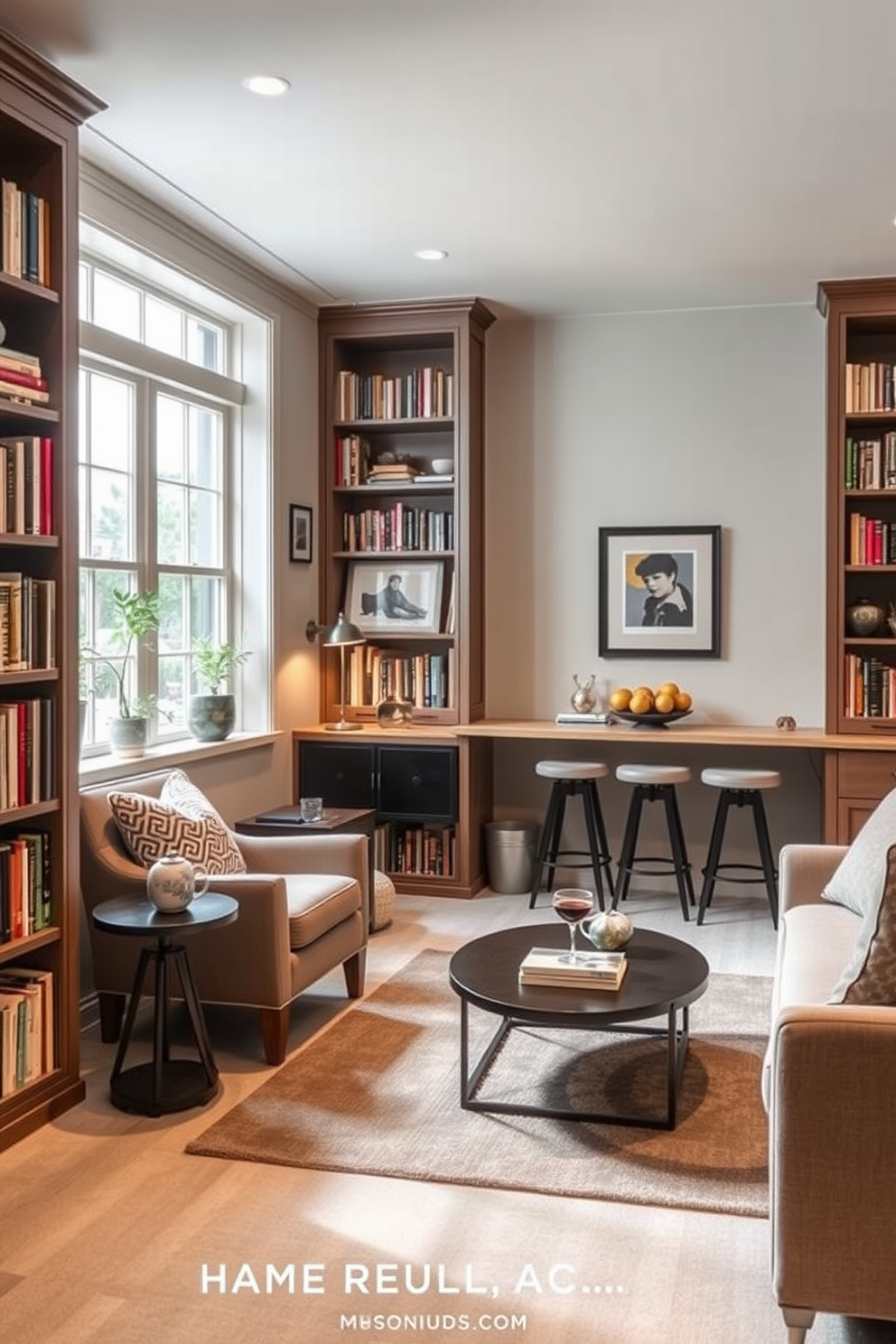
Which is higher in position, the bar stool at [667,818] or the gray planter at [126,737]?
the gray planter at [126,737]

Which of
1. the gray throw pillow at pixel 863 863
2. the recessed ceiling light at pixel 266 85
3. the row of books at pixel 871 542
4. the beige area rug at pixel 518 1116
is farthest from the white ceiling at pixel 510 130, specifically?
the beige area rug at pixel 518 1116

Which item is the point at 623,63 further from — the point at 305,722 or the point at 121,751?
the point at 305,722

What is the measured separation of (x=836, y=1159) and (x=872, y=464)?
3852mm

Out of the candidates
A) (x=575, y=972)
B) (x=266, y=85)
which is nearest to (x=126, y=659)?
(x=266, y=85)

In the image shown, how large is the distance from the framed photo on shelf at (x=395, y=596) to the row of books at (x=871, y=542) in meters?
1.91

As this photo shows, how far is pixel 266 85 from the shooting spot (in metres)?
3.31

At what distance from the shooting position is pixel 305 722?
5770 mm

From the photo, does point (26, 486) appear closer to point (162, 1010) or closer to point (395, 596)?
point (162, 1010)

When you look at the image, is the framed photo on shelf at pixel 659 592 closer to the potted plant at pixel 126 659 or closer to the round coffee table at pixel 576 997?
the potted plant at pixel 126 659

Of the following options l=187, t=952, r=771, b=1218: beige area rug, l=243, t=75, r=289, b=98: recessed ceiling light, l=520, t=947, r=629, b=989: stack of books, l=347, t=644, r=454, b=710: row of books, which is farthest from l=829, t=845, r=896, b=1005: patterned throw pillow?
l=347, t=644, r=454, b=710: row of books

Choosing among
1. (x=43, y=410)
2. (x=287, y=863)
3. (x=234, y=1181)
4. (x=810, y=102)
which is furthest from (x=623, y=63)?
(x=234, y=1181)

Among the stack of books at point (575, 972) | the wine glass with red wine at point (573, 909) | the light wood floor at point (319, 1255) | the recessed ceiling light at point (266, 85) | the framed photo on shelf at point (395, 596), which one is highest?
the recessed ceiling light at point (266, 85)

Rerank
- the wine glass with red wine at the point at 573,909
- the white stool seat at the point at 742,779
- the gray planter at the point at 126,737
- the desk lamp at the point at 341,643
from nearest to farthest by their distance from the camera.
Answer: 1. the wine glass with red wine at the point at 573,909
2. the gray planter at the point at 126,737
3. the white stool seat at the point at 742,779
4. the desk lamp at the point at 341,643

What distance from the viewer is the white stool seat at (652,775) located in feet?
17.1
